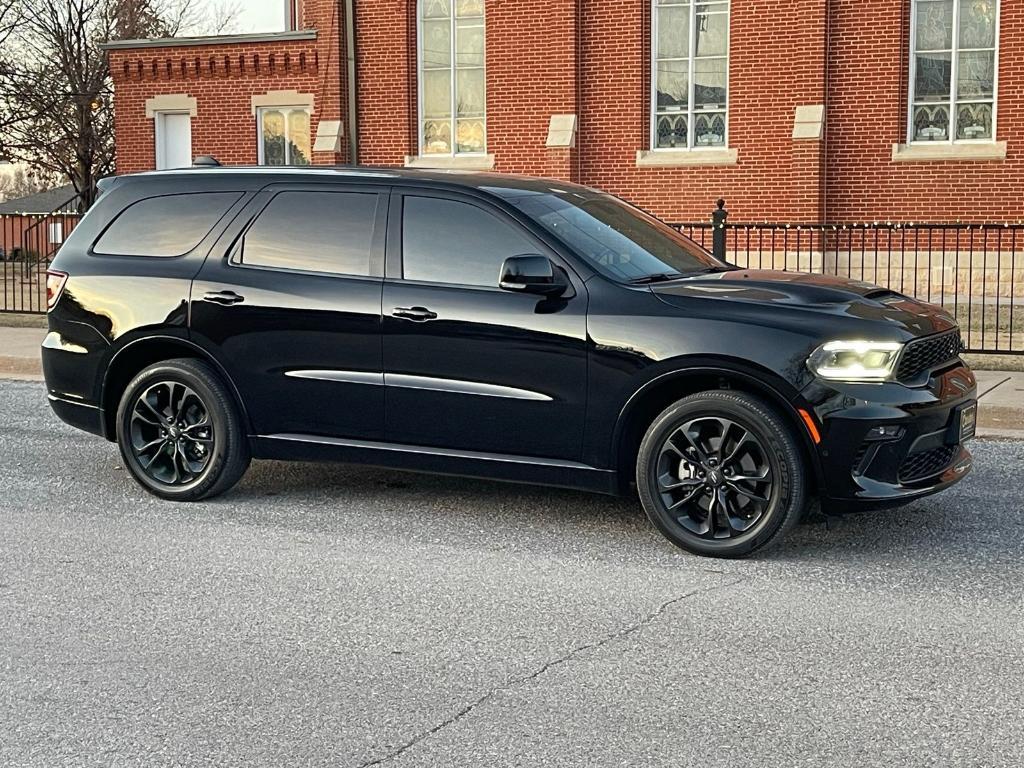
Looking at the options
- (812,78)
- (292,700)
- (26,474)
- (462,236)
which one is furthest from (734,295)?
(812,78)

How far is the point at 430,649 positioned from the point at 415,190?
2.89 meters

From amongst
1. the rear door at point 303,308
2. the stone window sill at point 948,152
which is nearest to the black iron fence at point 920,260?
the stone window sill at point 948,152

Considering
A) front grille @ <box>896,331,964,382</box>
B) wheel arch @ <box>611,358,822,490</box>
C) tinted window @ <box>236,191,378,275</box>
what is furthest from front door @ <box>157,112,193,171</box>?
front grille @ <box>896,331,964,382</box>

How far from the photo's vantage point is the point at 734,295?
653 cm

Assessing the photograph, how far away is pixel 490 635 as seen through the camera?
17.3ft

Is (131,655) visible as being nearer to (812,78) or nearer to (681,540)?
(681,540)

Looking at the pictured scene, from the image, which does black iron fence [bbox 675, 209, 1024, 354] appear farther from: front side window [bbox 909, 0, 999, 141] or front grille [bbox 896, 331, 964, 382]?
Answer: front grille [bbox 896, 331, 964, 382]

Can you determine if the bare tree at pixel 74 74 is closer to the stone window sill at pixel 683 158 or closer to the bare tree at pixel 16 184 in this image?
the stone window sill at pixel 683 158

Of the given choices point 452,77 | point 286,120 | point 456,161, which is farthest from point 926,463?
point 286,120

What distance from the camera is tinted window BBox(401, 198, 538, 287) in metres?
6.93

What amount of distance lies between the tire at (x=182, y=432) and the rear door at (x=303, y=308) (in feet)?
0.52

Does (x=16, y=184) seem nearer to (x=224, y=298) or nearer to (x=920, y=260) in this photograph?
(x=920, y=260)

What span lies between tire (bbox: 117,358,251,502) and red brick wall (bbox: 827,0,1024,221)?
1532 centimetres

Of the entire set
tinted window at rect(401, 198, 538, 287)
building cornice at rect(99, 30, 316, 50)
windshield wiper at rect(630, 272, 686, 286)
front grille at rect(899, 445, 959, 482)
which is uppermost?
building cornice at rect(99, 30, 316, 50)
